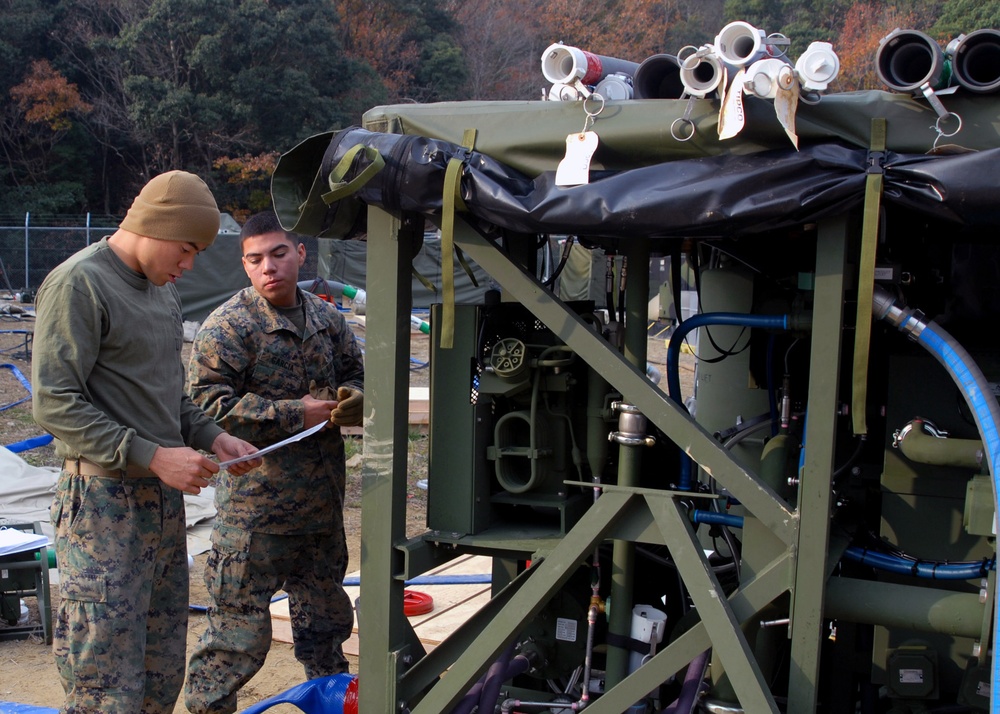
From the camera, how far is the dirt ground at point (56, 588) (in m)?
4.82

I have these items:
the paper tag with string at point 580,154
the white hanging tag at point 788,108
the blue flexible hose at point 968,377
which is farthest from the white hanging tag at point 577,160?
the blue flexible hose at point 968,377

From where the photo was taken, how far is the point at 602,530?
10.6 ft

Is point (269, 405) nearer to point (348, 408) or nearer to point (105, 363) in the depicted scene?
point (348, 408)

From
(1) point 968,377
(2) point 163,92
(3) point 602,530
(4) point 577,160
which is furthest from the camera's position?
Answer: (2) point 163,92

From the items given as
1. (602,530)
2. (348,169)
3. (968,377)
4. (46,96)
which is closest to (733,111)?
(968,377)

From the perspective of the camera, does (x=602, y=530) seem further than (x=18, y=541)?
No

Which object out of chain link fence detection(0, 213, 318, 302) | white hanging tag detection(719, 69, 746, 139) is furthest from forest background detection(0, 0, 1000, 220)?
white hanging tag detection(719, 69, 746, 139)

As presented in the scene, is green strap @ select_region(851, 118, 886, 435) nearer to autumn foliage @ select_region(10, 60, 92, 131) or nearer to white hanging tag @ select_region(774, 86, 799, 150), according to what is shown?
white hanging tag @ select_region(774, 86, 799, 150)

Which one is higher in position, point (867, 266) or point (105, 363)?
point (867, 266)

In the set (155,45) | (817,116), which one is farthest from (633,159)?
(155,45)

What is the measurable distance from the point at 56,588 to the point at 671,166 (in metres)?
4.72

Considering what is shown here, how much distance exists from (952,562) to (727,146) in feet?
5.39

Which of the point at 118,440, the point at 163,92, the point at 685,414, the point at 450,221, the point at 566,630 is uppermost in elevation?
the point at 163,92

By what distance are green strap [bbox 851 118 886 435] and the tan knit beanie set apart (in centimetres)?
214
